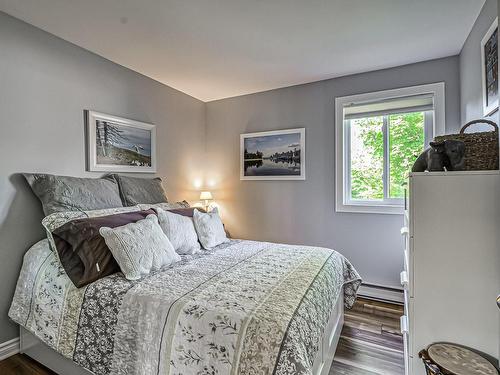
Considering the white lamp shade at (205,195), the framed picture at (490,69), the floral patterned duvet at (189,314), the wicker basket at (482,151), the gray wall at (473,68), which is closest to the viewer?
the floral patterned duvet at (189,314)

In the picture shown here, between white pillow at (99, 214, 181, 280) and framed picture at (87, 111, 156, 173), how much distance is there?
3.34ft

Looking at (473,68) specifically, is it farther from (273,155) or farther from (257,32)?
(273,155)

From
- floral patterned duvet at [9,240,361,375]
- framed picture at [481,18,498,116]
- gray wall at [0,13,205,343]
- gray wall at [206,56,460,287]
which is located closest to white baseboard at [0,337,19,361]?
gray wall at [0,13,205,343]

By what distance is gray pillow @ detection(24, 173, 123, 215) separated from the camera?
200 cm

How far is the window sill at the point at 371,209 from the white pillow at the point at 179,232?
5.69 ft

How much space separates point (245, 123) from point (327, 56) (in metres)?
1.43

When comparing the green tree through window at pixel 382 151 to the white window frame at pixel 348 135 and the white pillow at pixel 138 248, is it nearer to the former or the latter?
the white window frame at pixel 348 135

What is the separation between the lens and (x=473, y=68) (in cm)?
211

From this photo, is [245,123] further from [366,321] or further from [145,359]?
[145,359]

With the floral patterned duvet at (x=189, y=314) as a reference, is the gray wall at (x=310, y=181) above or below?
above

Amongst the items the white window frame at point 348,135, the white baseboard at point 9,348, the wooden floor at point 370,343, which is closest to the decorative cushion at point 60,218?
the white baseboard at point 9,348

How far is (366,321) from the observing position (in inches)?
96.3

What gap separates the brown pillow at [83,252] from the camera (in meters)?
1.64

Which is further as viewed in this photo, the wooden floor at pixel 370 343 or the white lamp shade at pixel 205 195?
the white lamp shade at pixel 205 195
